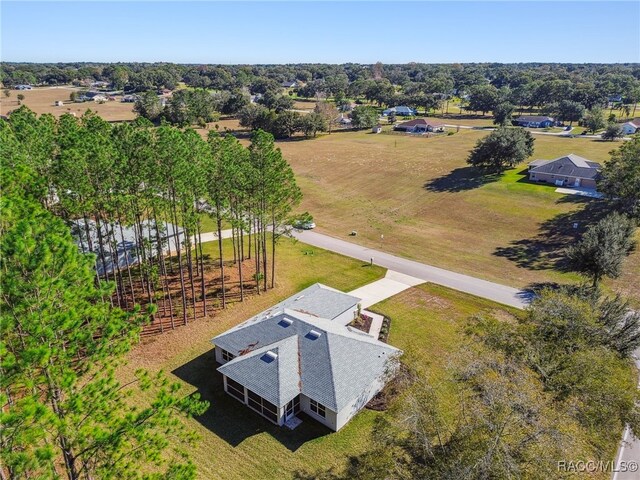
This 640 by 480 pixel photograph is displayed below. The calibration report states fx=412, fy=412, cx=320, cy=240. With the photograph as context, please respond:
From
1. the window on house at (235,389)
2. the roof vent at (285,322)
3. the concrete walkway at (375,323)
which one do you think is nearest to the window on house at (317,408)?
the window on house at (235,389)

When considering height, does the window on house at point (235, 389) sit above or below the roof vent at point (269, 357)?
below

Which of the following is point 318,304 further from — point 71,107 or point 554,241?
point 71,107

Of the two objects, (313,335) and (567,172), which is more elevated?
(567,172)

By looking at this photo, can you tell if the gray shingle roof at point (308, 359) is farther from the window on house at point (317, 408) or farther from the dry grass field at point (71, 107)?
the dry grass field at point (71, 107)

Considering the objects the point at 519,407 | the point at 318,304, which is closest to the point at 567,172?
the point at 318,304

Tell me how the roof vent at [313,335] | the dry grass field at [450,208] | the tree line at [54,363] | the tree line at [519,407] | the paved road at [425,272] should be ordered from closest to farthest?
1. the tree line at [54,363]
2. the tree line at [519,407]
3. the roof vent at [313,335]
4. the paved road at [425,272]
5. the dry grass field at [450,208]

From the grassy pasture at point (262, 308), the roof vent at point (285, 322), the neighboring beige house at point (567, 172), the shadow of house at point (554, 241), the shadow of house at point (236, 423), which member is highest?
the neighboring beige house at point (567, 172)

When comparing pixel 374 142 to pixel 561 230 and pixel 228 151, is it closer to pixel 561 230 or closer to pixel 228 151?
pixel 561 230

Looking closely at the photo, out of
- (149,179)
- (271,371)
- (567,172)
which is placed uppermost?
(149,179)
